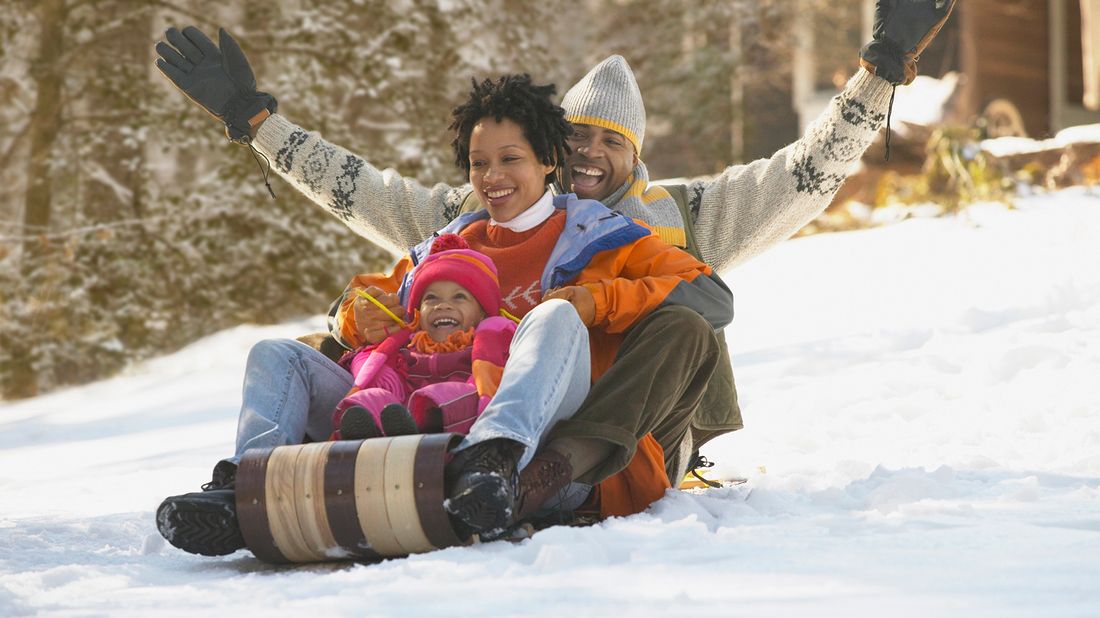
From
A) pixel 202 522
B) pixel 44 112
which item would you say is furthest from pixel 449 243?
pixel 44 112

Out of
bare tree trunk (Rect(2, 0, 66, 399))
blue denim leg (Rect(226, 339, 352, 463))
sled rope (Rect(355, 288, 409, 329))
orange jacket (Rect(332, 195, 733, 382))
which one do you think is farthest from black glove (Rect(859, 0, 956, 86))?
bare tree trunk (Rect(2, 0, 66, 399))

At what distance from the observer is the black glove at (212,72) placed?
3.72 metres

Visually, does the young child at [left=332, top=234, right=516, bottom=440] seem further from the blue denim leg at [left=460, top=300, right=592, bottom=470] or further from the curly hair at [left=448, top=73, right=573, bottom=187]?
the curly hair at [left=448, top=73, right=573, bottom=187]

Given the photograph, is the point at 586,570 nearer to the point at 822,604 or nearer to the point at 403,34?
the point at 822,604

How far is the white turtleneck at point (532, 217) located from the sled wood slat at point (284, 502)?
2.88 feet

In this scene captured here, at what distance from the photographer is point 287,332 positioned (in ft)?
27.3

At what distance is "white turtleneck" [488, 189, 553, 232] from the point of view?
322 centimetres

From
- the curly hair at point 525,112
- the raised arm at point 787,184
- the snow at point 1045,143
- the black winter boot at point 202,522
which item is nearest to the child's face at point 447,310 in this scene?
the curly hair at point 525,112

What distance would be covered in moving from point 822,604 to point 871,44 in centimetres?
194

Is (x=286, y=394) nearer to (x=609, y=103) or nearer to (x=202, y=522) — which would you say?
(x=202, y=522)

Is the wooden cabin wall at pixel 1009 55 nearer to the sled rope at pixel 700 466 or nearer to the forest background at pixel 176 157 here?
the forest background at pixel 176 157

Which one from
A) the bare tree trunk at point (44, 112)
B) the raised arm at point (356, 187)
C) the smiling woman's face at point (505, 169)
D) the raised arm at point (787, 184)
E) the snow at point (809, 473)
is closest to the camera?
the snow at point (809, 473)

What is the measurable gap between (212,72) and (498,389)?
1538mm

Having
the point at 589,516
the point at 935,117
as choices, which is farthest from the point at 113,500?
the point at 935,117
